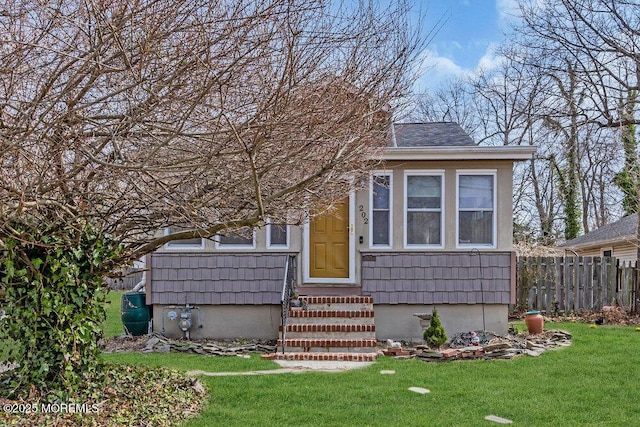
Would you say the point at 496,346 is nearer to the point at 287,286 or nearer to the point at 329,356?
the point at 329,356

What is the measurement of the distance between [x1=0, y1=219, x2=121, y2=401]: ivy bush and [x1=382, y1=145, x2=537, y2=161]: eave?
17.9ft

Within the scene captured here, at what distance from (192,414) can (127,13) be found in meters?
3.31

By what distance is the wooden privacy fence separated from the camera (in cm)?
1246

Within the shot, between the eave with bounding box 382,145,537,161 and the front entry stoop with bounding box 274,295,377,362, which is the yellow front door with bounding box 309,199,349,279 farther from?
the eave with bounding box 382,145,537,161

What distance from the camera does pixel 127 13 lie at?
11.1 ft

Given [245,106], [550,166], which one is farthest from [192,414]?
[550,166]

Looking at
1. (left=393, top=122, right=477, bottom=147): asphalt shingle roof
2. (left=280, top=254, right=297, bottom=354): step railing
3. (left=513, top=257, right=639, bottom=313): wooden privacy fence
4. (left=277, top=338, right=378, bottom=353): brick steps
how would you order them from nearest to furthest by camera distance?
(left=277, top=338, right=378, bottom=353): brick steps
(left=280, top=254, right=297, bottom=354): step railing
(left=393, top=122, right=477, bottom=147): asphalt shingle roof
(left=513, top=257, right=639, bottom=313): wooden privacy fence

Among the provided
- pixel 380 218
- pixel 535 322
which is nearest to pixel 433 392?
pixel 380 218

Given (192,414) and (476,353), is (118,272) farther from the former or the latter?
(476,353)

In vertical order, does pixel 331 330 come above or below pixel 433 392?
above

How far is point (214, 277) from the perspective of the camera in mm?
9266

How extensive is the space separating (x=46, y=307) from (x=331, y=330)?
4633 millimetres

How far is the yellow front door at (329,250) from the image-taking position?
9.48 m

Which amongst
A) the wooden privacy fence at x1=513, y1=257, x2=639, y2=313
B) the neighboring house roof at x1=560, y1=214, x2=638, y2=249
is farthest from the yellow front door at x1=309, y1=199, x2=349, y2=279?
the neighboring house roof at x1=560, y1=214, x2=638, y2=249
